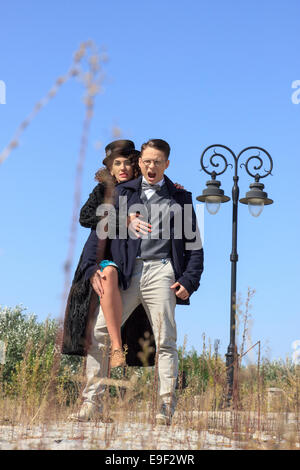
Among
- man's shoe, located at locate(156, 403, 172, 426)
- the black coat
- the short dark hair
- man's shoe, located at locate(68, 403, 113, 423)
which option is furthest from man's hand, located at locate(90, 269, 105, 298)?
the short dark hair

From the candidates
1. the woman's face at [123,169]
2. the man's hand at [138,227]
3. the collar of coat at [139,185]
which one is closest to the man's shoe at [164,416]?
the man's hand at [138,227]

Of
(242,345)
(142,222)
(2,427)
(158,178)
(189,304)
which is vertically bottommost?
(2,427)

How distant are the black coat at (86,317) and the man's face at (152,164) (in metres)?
0.46

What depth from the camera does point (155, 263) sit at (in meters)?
5.07

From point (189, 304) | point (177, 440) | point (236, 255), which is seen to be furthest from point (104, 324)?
point (236, 255)

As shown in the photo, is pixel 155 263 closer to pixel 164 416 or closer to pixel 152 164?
pixel 152 164

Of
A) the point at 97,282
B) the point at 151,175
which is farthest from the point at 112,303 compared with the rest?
the point at 151,175

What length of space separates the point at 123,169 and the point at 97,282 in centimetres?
119

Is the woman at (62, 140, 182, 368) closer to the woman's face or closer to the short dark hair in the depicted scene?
the woman's face

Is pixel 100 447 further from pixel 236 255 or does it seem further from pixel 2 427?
pixel 236 255

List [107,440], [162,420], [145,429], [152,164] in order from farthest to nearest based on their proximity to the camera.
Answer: [152,164], [162,420], [145,429], [107,440]

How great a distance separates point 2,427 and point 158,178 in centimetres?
262

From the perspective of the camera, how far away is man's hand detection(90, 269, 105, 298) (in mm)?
5004

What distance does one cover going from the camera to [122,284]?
5039 mm
